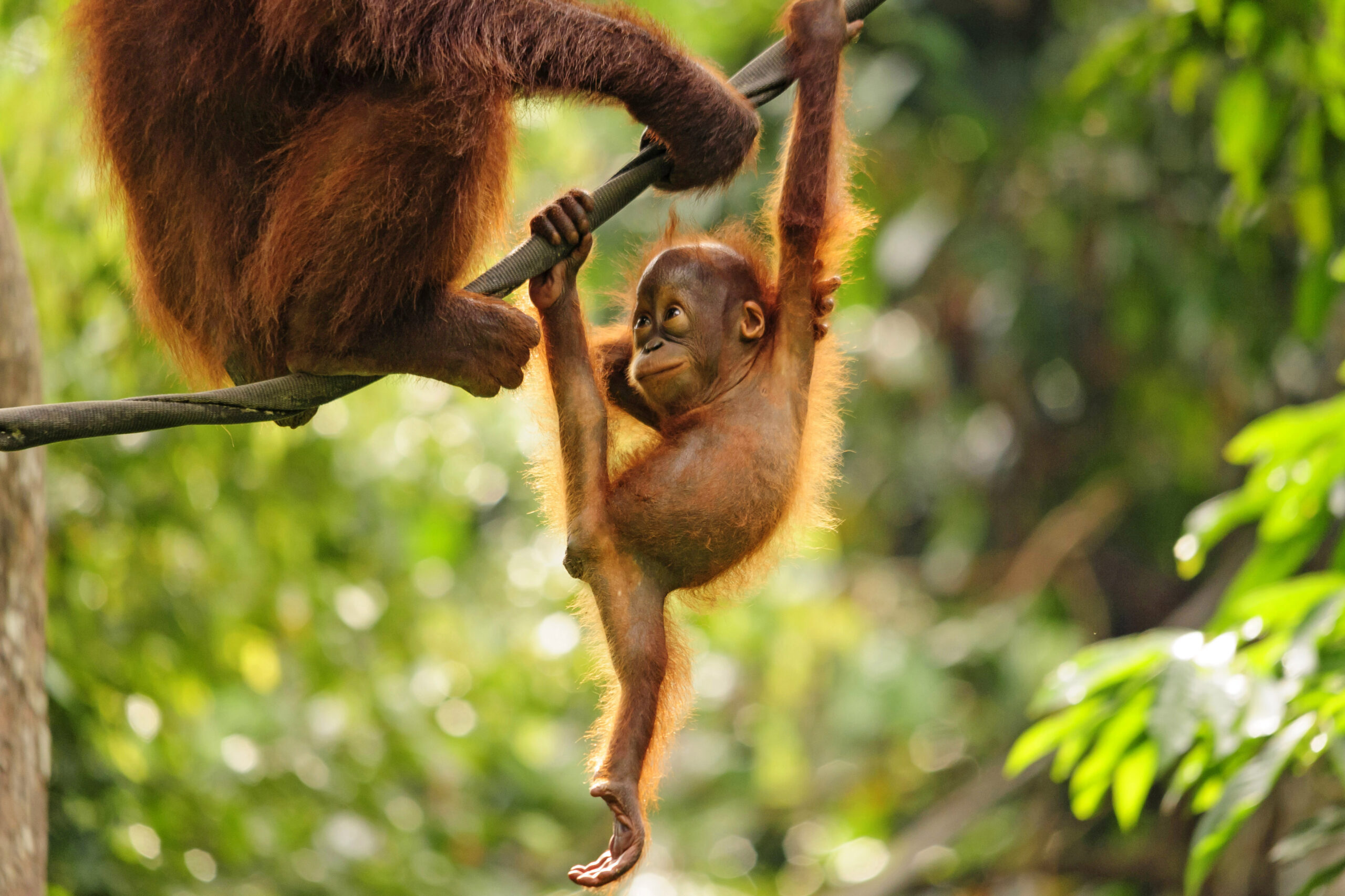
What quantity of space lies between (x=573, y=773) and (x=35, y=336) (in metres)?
5.06

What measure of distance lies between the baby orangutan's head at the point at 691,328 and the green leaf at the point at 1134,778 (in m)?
1.38

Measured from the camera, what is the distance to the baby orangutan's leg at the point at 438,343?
2.62 meters

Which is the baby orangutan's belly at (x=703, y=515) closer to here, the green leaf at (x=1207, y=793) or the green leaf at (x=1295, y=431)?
the green leaf at (x=1207, y=793)

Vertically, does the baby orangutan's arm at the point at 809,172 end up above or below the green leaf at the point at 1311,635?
above

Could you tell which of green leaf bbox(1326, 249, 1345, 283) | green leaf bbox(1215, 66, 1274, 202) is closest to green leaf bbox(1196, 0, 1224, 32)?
green leaf bbox(1215, 66, 1274, 202)

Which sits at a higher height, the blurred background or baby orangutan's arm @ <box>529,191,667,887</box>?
baby orangutan's arm @ <box>529,191,667,887</box>

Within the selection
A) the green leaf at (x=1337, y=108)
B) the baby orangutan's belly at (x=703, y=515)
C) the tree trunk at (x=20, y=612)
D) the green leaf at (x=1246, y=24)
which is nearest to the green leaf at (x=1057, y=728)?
the baby orangutan's belly at (x=703, y=515)

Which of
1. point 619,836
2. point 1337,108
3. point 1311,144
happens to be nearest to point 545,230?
point 619,836

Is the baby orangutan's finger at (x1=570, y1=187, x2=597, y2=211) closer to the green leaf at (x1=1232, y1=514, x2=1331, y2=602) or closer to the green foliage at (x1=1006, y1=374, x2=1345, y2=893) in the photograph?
the green foliage at (x1=1006, y1=374, x2=1345, y2=893)

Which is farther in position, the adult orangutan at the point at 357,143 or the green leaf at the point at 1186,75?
the green leaf at the point at 1186,75

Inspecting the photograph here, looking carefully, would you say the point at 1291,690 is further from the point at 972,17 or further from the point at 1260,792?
the point at 972,17

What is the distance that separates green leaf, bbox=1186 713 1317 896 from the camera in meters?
2.91

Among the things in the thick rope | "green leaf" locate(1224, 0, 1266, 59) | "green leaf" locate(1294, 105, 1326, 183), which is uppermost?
the thick rope

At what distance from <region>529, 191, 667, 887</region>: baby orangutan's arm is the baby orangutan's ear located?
43cm
